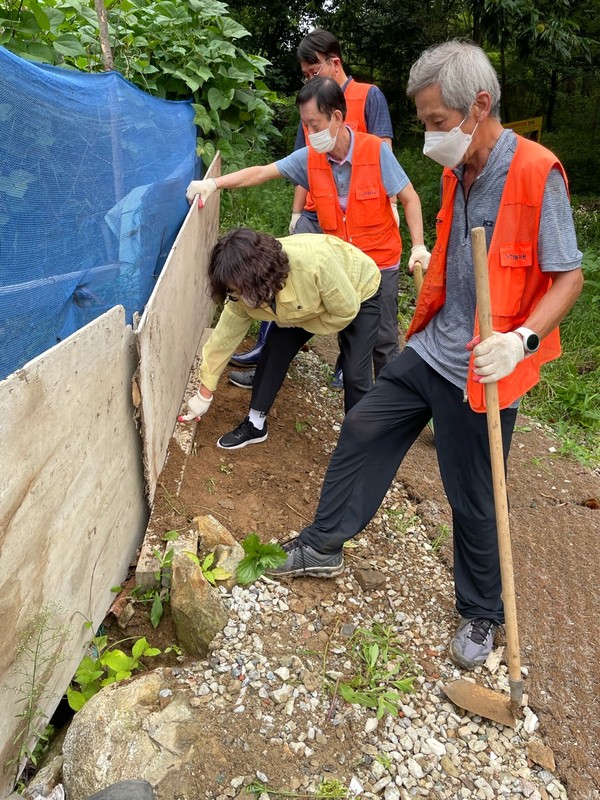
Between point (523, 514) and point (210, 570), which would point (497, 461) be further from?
point (523, 514)

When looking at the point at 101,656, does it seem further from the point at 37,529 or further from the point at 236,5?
the point at 236,5

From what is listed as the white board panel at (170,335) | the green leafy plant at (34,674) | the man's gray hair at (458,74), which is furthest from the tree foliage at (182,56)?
the green leafy plant at (34,674)

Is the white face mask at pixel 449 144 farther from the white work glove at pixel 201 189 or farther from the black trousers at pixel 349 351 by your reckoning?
the white work glove at pixel 201 189

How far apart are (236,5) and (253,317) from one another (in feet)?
37.0

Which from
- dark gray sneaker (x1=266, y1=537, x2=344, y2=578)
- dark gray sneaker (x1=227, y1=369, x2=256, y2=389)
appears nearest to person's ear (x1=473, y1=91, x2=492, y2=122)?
dark gray sneaker (x1=266, y1=537, x2=344, y2=578)

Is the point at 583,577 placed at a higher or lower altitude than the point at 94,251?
lower

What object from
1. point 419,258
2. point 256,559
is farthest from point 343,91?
point 256,559

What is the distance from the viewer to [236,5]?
466 inches

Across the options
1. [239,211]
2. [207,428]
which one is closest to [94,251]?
[207,428]

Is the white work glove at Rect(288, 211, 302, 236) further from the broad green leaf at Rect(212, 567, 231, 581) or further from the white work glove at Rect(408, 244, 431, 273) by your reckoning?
the broad green leaf at Rect(212, 567, 231, 581)

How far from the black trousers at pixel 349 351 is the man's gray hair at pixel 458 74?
1358mm

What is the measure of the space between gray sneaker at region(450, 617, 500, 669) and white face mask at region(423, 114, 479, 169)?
65.1 inches

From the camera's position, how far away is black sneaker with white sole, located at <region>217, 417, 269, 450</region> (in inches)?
132

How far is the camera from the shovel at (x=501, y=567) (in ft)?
6.06
